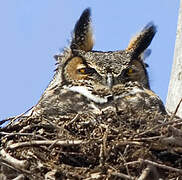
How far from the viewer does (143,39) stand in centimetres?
511

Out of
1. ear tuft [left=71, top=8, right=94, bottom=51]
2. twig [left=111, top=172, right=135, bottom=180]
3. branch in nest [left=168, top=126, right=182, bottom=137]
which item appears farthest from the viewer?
ear tuft [left=71, top=8, right=94, bottom=51]

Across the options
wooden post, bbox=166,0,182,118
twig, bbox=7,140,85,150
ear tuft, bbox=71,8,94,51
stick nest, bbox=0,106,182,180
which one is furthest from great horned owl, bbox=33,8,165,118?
A: twig, bbox=7,140,85,150

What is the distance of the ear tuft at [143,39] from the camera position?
5.07m

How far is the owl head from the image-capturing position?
4.64 meters

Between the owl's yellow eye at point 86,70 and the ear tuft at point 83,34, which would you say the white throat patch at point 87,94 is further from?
the ear tuft at point 83,34

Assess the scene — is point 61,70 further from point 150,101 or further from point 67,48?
point 150,101

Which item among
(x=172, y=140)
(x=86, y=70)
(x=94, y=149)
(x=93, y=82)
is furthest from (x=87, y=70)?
(x=172, y=140)

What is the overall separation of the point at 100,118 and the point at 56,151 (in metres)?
0.49

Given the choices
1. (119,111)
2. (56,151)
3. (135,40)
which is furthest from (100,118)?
(135,40)

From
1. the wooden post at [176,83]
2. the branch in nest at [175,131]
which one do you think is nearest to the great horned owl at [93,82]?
the wooden post at [176,83]

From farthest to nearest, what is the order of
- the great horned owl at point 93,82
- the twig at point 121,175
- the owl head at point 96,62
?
the owl head at point 96,62, the great horned owl at point 93,82, the twig at point 121,175

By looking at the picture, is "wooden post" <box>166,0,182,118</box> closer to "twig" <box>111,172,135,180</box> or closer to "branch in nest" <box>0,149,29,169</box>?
"twig" <box>111,172,135,180</box>

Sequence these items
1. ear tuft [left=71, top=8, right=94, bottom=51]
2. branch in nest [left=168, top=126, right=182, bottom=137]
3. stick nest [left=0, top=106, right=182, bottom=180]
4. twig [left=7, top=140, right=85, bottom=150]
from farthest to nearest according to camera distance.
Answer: ear tuft [left=71, top=8, right=94, bottom=51] → twig [left=7, top=140, right=85, bottom=150] → stick nest [left=0, top=106, right=182, bottom=180] → branch in nest [left=168, top=126, right=182, bottom=137]

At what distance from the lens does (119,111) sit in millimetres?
4230
